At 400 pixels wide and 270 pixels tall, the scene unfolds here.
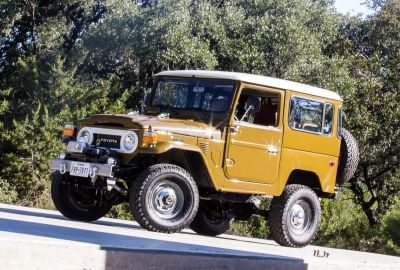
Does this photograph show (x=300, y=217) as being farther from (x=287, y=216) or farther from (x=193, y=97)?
(x=193, y=97)

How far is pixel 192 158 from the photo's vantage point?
31.7 ft

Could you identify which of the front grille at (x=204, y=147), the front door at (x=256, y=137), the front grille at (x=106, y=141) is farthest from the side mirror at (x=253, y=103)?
the front grille at (x=106, y=141)

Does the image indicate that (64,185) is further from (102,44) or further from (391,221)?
(102,44)

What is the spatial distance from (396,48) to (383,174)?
4013 mm

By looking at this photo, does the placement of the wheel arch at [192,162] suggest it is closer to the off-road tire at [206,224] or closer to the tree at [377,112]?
the off-road tire at [206,224]

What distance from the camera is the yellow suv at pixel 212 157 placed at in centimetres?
920

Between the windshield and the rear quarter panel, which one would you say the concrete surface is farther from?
the windshield

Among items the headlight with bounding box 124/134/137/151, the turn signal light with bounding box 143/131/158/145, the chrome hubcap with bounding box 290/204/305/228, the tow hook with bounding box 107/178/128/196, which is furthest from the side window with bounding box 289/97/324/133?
the tow hook with bounding box 107/178/128/196

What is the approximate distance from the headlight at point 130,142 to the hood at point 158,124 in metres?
0.12

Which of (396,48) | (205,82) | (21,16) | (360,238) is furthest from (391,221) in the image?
(21,16)

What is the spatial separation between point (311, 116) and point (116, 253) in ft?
16.0

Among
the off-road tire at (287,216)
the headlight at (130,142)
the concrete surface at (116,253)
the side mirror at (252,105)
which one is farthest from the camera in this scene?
the off-road tire at (287,216)

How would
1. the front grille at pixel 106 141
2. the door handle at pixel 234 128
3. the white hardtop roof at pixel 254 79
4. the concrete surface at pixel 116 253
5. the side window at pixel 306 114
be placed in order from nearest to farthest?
the concrete surface at pixel 116 253, the front grille at pixel 106 141, the door handle at pixel 234 128, the white hardtop roof at pixel 254 79, the side window at pixel 306 114

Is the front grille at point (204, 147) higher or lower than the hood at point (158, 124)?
lower
